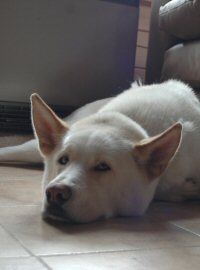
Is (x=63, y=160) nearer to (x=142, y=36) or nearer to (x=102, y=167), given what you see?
(x=102, y=167)

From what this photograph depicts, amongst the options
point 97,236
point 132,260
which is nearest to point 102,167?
point 97,236

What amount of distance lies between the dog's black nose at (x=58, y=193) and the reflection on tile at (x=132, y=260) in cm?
26

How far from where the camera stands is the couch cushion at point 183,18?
2.73 meters

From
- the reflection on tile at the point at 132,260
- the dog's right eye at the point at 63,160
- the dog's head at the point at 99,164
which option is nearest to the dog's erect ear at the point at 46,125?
the dog's head at the point at 99,164

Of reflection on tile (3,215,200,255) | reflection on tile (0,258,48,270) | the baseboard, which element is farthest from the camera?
the baseboard

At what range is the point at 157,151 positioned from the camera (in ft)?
5.50

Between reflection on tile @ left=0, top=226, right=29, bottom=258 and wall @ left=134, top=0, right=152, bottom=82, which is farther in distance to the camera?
wall @ left=134, top=0, right=152, bottom=82

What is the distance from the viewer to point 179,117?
2.01m

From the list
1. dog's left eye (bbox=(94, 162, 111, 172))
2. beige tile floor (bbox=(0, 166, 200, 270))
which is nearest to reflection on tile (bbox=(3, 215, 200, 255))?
beige tile floor (bbox=(0, 166, 200, 270))

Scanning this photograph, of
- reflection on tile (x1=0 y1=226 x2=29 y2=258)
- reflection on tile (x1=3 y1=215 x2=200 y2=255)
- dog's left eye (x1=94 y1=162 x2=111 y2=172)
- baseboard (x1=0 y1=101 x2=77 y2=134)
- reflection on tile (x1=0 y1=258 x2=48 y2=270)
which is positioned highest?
reflection on tile (x1=0 y1=258 x2=48 y2=270)

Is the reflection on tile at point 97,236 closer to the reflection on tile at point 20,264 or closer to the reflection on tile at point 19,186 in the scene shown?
the reflection on tile at point 20,264

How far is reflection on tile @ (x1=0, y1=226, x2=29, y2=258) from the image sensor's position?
119 cm

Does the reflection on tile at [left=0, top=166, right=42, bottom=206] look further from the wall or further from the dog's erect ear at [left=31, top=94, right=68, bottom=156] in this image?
the wall

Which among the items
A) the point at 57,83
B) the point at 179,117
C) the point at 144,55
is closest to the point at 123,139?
the point at 179,117
